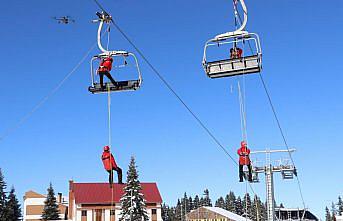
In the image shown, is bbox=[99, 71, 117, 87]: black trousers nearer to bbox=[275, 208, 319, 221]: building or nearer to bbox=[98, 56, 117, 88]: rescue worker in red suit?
bbox=[98, 56, 117, 88]: rescue worker in red suit

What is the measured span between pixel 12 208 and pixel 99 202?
1255 centimetres

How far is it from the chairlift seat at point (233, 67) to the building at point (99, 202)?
2222 inches

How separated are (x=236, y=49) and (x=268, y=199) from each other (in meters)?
36.7

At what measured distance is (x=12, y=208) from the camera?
7169 cm

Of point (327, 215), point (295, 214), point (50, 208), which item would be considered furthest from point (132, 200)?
point (327, 215)

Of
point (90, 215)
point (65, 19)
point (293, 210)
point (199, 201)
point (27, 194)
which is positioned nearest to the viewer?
point (65, 19)

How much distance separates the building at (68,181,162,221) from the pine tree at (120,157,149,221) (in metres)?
15.0

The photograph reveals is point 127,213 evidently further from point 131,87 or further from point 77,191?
point 131,87

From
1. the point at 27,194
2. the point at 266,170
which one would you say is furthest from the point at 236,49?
the point at 27,194

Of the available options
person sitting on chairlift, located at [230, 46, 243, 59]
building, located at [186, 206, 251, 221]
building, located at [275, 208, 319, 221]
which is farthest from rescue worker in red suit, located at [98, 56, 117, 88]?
building, located at [186, 206, 251, 221]

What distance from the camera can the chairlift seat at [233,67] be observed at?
14634mm

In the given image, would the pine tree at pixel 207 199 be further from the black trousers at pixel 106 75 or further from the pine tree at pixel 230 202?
the black trousers at pixel 106 75

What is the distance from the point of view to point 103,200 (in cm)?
7231

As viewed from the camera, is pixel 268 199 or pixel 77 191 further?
pixel 77 191
